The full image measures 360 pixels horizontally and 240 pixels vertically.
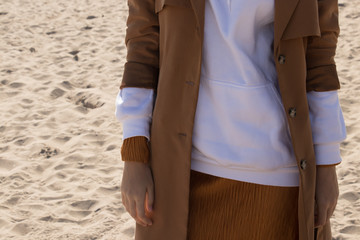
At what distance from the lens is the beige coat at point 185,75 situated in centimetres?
137

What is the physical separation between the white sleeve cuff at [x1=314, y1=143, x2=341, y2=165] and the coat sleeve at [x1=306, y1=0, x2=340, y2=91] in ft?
0.54

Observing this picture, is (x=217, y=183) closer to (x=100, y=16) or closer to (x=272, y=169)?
(x=272, y=169)

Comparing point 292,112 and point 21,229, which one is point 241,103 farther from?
point 21,229

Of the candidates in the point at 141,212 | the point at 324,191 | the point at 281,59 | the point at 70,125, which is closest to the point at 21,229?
the point at 70,125

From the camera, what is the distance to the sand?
12.2 feet

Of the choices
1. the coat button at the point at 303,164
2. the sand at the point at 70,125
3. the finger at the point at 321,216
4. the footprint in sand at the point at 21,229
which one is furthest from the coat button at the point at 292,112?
the footprint in sand at the point at 21,229

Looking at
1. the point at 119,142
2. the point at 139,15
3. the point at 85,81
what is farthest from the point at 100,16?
the point at 139,15

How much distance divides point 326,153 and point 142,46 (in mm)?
604

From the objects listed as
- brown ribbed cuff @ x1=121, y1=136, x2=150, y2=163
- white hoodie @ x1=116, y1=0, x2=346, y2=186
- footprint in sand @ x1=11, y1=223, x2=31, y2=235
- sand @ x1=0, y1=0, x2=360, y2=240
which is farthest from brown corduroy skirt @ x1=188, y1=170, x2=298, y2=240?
footprint in sand @ x1=11, y1=223, x2=31, y2=235

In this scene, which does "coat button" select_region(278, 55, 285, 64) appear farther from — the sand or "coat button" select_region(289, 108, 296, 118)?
the sand

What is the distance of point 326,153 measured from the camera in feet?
4.89

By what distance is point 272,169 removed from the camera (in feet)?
4.52

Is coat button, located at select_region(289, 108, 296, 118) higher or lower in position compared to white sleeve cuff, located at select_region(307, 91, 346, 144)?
higher

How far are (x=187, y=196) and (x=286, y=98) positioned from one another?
1.22ft
